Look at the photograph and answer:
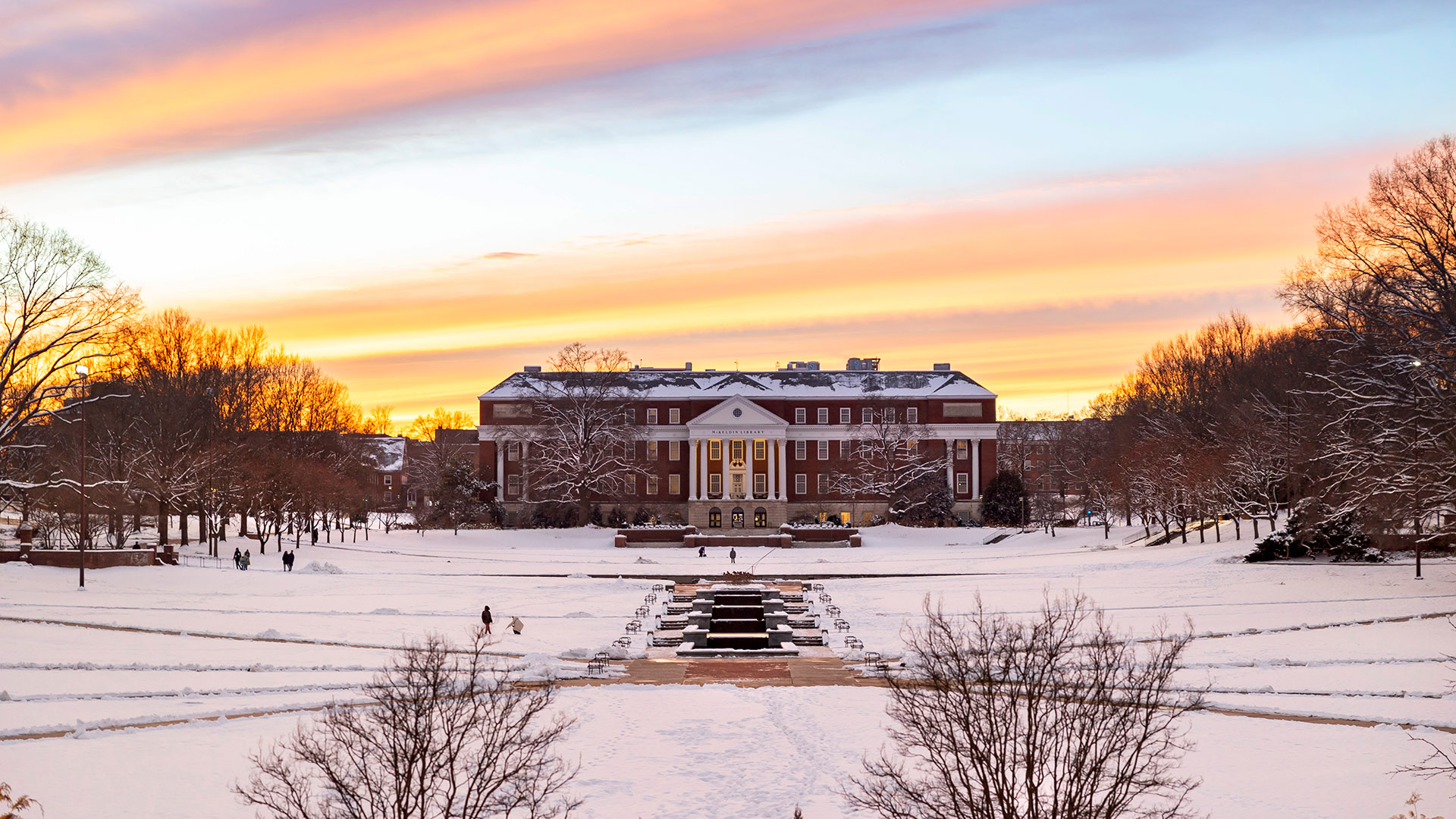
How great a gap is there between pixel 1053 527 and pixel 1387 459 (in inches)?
1720

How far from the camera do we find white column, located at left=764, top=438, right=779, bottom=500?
98625 millimetres

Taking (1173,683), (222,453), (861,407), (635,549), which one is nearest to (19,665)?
(1173,683)

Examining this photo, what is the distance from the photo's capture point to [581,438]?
291ft

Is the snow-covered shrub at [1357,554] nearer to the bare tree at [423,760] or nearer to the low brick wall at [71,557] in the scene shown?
the bare tree at [423,760]

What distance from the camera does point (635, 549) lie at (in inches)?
2923

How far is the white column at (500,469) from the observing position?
96375mm

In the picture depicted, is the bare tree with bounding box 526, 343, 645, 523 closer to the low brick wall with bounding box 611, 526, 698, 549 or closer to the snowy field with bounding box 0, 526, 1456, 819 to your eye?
the low brick wall with bounding box 611, 526, 698, 549

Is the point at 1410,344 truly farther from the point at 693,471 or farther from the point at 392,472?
the point at 392,472

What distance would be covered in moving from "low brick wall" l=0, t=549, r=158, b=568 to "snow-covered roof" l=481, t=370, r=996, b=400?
169ft

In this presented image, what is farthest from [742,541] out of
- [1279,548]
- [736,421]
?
[1279,548]

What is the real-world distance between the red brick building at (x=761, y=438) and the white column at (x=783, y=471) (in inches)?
5.1

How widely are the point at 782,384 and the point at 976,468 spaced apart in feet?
59.9

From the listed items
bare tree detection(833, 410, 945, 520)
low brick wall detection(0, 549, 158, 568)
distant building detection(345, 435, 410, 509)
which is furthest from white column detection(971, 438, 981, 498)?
distant building detection(345, 435, 410, 509)

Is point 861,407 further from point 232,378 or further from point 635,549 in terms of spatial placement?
point 232,378
